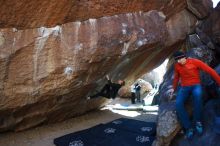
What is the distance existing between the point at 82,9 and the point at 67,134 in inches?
119

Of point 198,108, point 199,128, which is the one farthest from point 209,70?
point 199,128

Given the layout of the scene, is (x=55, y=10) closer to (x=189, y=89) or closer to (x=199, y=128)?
(x=189, y=89)

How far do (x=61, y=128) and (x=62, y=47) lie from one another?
257 cm

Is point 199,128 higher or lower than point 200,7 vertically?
lower

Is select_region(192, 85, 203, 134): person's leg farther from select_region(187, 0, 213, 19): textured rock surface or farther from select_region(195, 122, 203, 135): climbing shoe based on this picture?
select_region(187, 0, 213, 19): textured rock surface

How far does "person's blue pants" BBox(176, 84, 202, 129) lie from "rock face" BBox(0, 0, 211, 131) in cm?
195

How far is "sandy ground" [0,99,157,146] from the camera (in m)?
6.82

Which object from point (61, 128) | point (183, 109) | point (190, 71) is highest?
point (190, 71)

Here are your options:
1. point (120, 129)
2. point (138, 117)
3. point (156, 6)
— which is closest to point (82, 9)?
point (156, 6)

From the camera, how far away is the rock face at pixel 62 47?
19.5ft

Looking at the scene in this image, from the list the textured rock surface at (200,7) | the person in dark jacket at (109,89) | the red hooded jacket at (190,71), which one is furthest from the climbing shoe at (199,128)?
the textured rock surface at (200,7)

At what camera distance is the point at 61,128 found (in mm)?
7891

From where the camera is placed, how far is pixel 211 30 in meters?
8.67

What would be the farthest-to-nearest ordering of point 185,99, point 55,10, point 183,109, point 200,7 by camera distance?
point 200,7
point 55,10
point 185,99
point 183,109
